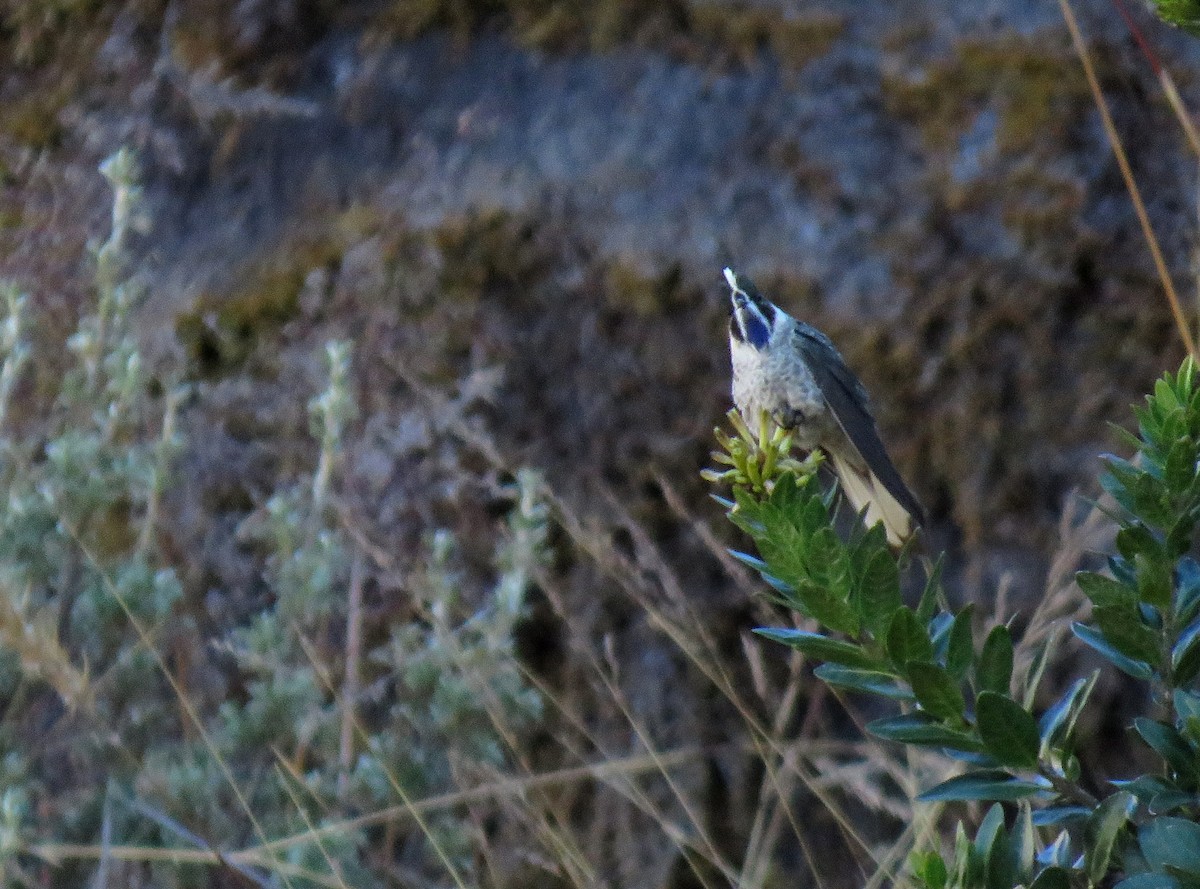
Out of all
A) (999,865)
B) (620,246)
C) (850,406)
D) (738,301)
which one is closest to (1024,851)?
(999,865)

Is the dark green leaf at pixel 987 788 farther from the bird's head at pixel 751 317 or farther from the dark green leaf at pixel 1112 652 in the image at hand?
the bird's head at pixel 751 317

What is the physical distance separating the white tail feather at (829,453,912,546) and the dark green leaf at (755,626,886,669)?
105 centimetres

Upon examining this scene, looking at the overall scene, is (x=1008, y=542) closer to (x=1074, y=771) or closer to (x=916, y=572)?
(x=916, y=572)

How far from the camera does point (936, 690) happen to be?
99cm

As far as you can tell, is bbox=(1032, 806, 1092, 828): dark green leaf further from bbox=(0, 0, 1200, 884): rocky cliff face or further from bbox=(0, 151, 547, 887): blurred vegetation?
bbox=(0, 0, 1200, 884): rocky cliff face

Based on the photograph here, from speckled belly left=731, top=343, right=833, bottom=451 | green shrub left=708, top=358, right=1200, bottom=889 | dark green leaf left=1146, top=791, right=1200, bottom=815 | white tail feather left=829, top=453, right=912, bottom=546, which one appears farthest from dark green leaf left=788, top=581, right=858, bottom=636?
speckled belly left=731, top=343, right=833, bottom=451

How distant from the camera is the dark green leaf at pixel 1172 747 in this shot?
991mm

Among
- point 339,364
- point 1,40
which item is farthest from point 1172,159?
point 1,40

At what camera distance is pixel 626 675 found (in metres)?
2.88

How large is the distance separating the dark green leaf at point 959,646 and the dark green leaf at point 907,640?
0.02 m

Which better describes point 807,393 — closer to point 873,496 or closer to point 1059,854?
point 873,496

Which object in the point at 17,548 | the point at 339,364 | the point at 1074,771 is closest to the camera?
the point at 1074,771

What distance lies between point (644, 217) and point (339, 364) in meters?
1.27

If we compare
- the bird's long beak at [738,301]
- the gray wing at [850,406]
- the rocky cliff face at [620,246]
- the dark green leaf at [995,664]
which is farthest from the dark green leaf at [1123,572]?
the rocky cliff face at [620,246]
